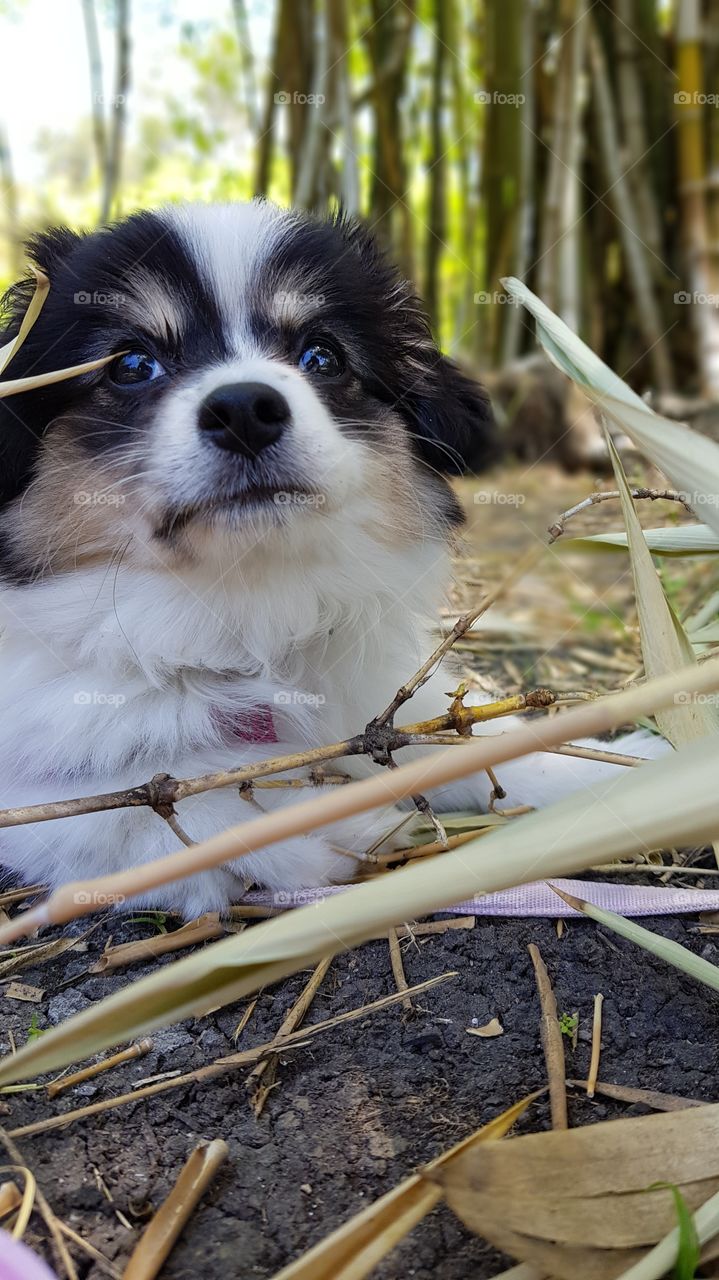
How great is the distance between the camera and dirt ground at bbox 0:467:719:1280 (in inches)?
47.7

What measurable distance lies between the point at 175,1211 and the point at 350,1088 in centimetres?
32

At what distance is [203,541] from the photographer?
2.00m

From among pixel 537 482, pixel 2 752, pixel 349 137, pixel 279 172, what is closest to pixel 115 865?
→ pixel 2 752

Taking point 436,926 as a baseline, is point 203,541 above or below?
above

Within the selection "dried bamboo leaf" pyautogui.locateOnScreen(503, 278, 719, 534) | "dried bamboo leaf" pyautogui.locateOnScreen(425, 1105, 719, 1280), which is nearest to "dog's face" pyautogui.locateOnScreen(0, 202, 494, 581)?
"dried bamboo leaf" pyautogui.locateOnScreen(503, 278, 719, 534)

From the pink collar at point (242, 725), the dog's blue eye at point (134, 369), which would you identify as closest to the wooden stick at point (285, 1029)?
the pink collar at point (242, 725)

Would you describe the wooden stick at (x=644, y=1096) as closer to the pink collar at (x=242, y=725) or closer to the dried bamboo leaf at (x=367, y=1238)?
the dried bamboo leaf at (x=367, y=1238)

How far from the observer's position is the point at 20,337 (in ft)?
5.84

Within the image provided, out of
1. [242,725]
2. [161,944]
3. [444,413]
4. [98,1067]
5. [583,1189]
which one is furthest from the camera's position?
[444,413]

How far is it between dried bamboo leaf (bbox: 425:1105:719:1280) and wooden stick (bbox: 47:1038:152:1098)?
2.05ft

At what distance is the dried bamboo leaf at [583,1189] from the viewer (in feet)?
3.48

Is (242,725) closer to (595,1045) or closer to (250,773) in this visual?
(250,773)

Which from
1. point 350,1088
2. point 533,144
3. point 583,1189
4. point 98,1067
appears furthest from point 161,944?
point 533,144

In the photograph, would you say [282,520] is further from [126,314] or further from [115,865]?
[115,865]
